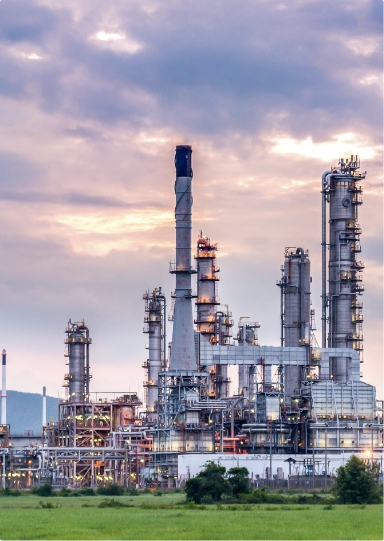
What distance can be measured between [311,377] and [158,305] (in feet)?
69.4

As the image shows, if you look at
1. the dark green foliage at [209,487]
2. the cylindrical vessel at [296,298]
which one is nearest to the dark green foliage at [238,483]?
the dark green foliage at [209,487]

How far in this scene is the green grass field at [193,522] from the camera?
44250 millimetres

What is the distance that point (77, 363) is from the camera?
115 metres

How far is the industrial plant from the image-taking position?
93750mm

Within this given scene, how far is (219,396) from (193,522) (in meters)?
63.7

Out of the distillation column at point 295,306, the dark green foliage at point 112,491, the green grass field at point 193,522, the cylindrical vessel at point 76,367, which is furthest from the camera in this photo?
the cylindrical vessel at point 76,367

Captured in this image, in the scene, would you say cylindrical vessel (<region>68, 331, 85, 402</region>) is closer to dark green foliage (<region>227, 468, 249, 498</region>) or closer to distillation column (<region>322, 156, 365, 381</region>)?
distillation column (<region>322, 156, 365, 381</region>)

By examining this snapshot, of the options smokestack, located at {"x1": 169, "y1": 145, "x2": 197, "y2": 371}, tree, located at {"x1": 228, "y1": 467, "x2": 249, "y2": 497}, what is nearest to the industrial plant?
smokestack, located at {"x1": 169, "y1": 145, "x2": 197, "y2": 371}

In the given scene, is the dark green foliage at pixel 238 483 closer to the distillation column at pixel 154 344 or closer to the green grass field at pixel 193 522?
the green grass field at pixel 193 522

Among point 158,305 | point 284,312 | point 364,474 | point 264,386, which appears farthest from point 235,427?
point 364,474

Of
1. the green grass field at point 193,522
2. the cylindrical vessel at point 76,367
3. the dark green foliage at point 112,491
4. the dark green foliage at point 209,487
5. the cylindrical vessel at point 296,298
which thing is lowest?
the dark green foliage at point 112,491

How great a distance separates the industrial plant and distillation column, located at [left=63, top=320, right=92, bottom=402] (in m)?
0.11

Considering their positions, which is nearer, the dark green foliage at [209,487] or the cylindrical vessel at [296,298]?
the dark green foliage at [209,487]

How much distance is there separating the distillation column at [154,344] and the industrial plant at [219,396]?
11cm
